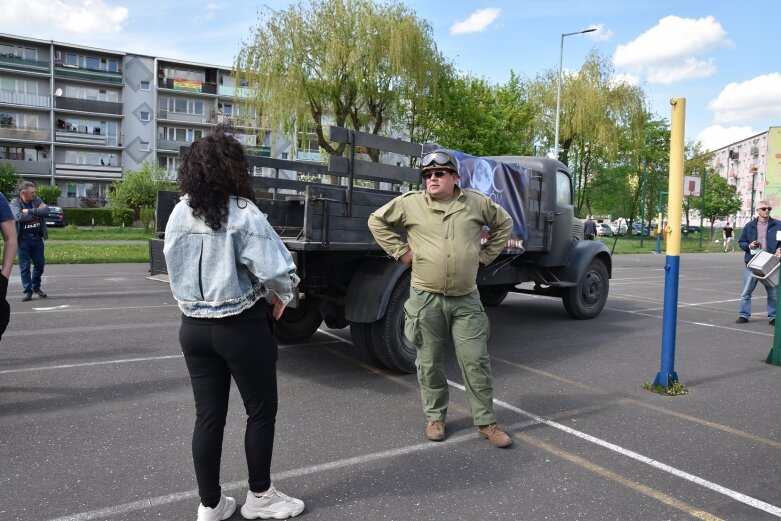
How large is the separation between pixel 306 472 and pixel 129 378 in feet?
8.32

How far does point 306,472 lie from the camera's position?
3.42 meters

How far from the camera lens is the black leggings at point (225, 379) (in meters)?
2.62

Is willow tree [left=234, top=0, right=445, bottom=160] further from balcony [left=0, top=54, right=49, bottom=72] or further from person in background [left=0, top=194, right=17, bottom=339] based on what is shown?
balcony [left=0, top=54, right=49, bottom=72]

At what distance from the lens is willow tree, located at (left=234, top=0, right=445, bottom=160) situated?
21344 millimetres

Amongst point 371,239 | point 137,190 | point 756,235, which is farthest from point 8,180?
point 756,235

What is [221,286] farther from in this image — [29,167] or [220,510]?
[29,167]

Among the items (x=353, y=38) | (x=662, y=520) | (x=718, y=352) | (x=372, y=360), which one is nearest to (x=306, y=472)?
(x=662, y=520)

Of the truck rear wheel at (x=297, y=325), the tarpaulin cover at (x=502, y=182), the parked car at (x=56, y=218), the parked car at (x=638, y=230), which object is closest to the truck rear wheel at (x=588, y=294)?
the tarpaulin cover at (x=502, y=182)

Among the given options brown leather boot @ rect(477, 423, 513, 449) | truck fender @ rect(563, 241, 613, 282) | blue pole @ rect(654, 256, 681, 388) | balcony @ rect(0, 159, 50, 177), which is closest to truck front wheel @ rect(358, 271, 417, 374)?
brown leather boot @ rect(477, 423, 513, 449)

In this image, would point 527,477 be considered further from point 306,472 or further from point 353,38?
point 353,38

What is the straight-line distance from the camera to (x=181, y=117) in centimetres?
5444

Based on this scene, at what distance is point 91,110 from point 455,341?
54.8 m

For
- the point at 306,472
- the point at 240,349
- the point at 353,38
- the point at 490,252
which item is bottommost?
the point at 306,472

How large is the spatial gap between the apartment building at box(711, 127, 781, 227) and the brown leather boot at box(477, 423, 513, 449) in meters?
4.37
